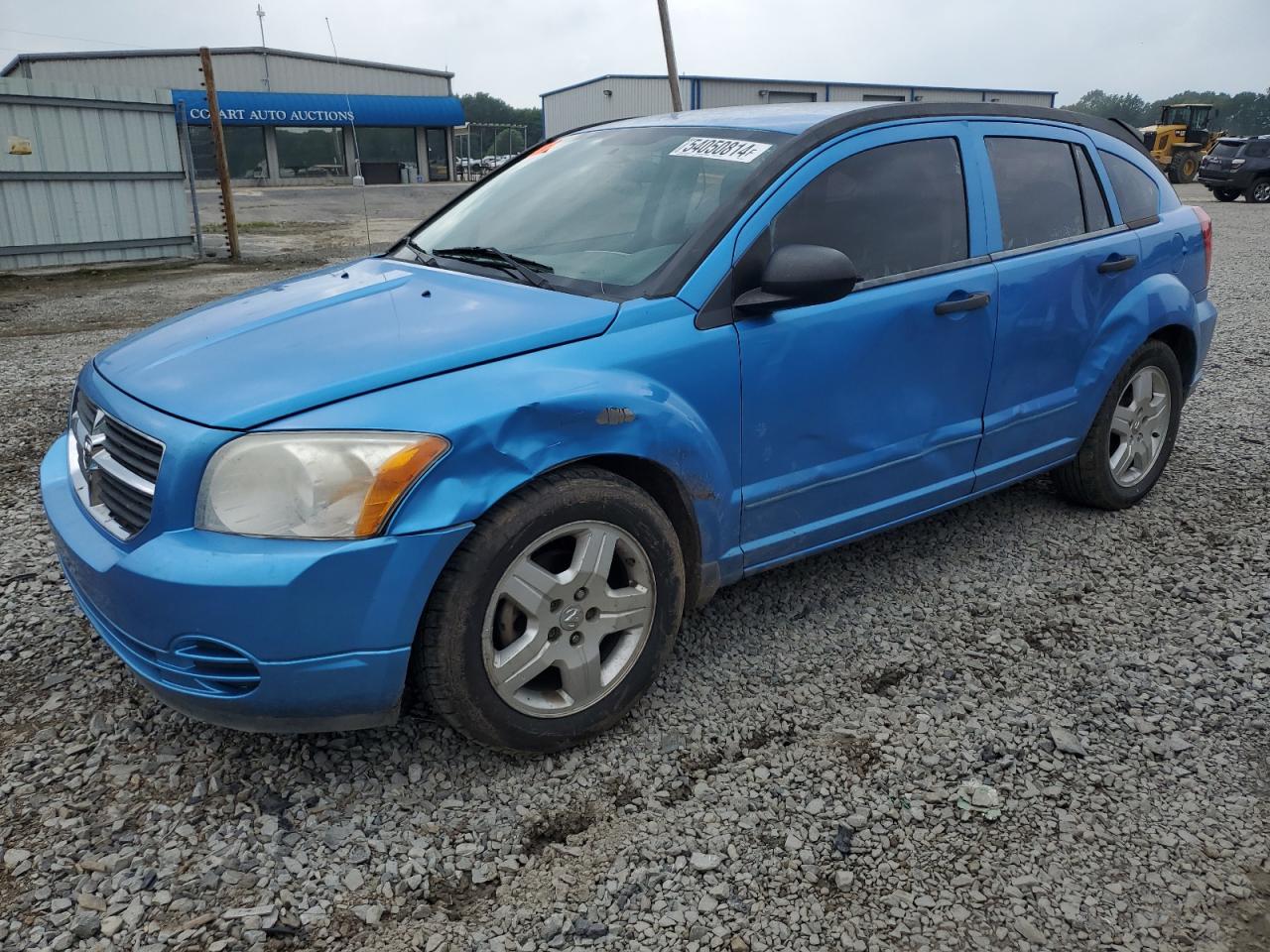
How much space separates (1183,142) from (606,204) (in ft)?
111

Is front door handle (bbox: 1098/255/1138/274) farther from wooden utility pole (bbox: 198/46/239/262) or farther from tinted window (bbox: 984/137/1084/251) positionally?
wooden utility pole (bbox: 198/46/239/262)

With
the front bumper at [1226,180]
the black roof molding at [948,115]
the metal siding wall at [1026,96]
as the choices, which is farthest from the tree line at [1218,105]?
the black roof molding at [948,115]

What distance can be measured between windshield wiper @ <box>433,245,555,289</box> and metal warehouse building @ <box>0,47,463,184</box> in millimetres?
42444

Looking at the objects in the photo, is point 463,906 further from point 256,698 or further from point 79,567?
point 79,567

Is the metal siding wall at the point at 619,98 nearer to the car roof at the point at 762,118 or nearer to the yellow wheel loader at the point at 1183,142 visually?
the yellow wheel loader at the point at 1183,142

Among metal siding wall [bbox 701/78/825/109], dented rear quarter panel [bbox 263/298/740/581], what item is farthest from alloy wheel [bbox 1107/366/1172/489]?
metal siding wall [bbox 701/78/825/109]

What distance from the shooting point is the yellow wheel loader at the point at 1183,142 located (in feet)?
99.7

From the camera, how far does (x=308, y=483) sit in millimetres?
2203

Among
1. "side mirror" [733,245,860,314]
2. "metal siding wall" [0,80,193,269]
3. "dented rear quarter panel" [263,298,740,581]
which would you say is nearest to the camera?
"dented rear quarter panel" [263,298,740,581]

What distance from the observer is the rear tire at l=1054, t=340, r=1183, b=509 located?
414 cm

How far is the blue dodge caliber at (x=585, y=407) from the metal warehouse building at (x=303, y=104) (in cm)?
4267

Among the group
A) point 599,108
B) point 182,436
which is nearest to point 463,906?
point 182,436

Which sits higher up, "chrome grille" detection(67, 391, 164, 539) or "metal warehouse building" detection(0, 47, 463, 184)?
"metal warehouse building" detection(0, 47, 463, 184)

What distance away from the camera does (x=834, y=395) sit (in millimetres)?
3037
